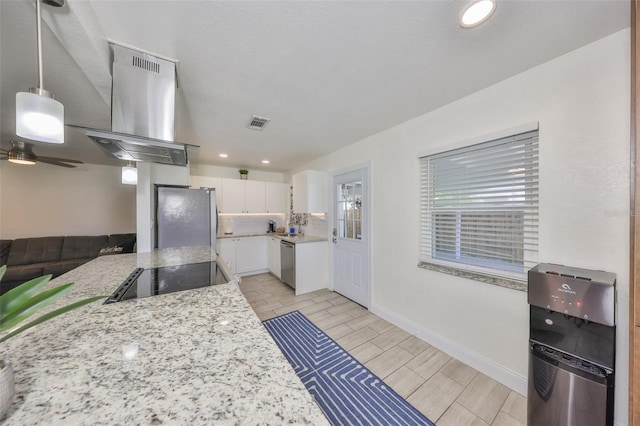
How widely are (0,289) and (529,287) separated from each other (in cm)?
620

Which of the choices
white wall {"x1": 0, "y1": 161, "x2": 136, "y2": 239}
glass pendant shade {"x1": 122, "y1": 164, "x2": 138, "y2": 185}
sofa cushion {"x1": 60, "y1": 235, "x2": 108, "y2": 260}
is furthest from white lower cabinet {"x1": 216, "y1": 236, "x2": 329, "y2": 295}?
white wall {"x1": 0, "y1": 161, "x2": 136, "y2": 239}

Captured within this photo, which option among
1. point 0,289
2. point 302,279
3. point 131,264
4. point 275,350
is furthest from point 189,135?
point 0,289

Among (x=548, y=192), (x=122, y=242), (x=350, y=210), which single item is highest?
(x=548, y=192)

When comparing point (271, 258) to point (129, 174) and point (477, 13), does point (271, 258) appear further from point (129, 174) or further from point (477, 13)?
point (477, 13)

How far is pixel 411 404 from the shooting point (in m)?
1.60

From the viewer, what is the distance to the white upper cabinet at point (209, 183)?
14.1 ft

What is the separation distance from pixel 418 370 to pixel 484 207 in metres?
1.52

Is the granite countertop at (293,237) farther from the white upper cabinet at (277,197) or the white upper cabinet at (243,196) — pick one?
the white upper cabinet at (277,197)

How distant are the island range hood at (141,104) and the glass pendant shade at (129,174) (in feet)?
3.80

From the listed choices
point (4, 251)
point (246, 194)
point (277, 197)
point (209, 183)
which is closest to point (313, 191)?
point (277, 197)

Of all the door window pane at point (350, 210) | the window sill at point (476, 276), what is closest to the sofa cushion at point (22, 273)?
the door window pane at point (350, 210)

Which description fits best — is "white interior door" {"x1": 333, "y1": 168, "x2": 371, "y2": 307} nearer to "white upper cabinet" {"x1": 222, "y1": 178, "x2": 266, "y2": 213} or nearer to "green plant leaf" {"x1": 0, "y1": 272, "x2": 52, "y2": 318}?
"white upper cabinet" {"x1": 222, "y1": 178, "x2": 266, "y2": 213}

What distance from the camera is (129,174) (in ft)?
8.32

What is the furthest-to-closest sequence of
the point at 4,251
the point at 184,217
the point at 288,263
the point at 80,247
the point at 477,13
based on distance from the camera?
the point at 80,247 → the point at 288,263 → the point at 4,251 → the point at 184,217 → the point at 477,13
